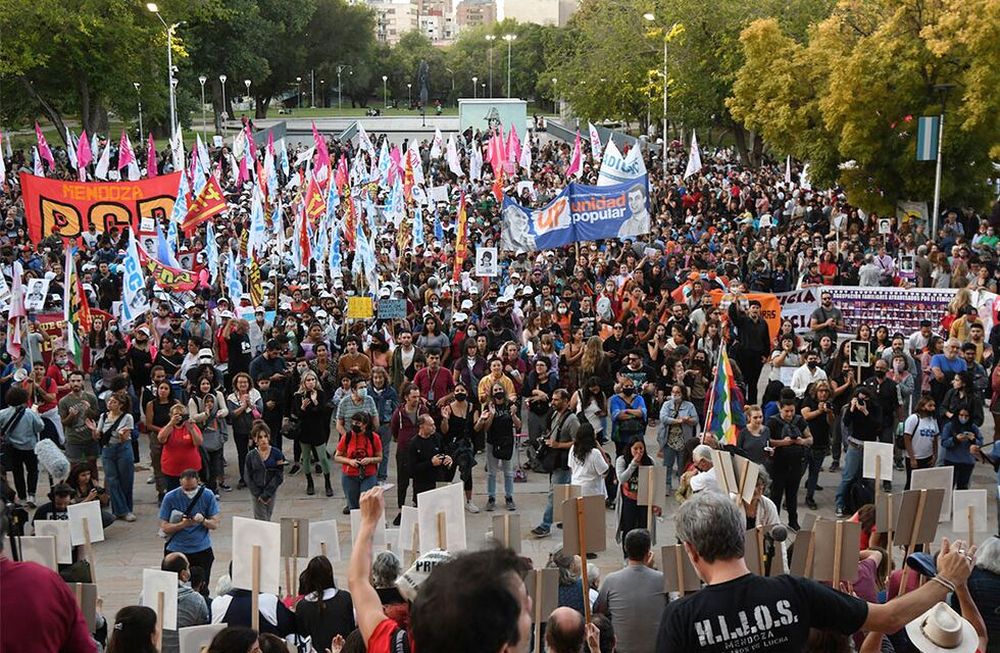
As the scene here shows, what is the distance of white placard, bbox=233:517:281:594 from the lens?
293 inches

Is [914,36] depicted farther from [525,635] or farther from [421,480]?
[525,635]

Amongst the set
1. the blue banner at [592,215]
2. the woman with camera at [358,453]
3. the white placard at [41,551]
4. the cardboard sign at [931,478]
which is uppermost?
the blue banner at [592,215]

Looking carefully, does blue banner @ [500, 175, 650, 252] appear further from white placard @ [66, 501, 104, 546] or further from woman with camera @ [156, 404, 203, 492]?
white placard @ [66, 501, 104, 546]

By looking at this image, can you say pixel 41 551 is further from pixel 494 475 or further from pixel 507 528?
pixel 494 475

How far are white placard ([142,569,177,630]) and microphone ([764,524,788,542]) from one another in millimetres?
3736

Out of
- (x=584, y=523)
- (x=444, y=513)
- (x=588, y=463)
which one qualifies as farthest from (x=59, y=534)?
(x=588, y=463)

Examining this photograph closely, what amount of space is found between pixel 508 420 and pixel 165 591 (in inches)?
237

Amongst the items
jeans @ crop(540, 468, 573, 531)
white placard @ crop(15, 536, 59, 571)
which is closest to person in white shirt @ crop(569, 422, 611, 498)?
jeans @ crop(540, 468, 573, 531)

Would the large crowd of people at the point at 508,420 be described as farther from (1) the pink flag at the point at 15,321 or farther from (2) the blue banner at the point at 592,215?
(2) the blue banner at the point at 592,215

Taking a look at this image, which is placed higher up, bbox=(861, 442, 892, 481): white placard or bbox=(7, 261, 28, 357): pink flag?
bbox=(7, 261, 28, 357): pink flag

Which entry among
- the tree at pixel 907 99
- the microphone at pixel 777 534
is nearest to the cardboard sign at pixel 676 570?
the microphone at pixel 777 534

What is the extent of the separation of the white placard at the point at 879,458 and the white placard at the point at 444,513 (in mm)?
3688

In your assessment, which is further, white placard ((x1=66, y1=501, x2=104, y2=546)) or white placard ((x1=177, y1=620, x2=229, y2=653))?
white placard ((x1=66, y1=501, x2=104, y2=546))

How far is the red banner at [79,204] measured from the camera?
2216 cm
